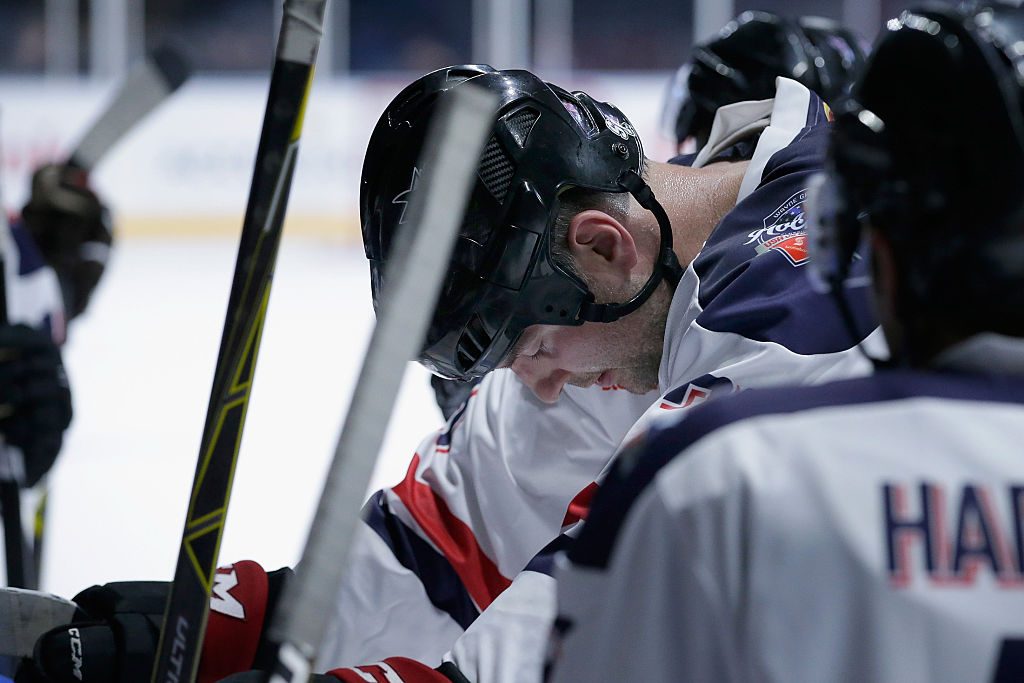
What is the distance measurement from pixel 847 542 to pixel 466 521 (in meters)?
1.10

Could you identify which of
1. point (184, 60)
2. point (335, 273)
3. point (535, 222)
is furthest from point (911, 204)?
point (335, 273)

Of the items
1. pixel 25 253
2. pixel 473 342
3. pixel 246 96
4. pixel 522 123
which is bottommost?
pixel 246 96

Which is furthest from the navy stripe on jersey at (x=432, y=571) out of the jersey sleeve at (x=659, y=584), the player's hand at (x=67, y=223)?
the player's hand at (x=67, y=223)

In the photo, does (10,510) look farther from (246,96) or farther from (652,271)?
(246,96)

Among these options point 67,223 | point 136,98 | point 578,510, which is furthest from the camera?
point 67,223

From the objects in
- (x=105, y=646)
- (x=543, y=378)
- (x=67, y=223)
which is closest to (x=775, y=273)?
(x=543, y=378)

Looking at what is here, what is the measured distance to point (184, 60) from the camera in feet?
6.98

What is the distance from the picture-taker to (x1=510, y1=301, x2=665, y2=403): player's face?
1513 mm

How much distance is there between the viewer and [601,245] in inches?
57.7

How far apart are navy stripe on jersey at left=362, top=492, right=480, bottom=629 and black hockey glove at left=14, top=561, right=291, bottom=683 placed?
259 mm

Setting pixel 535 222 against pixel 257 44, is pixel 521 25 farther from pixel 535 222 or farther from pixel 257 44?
pixel 535 222

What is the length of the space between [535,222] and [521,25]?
6917mm

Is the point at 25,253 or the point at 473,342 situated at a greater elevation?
the point at 473,342

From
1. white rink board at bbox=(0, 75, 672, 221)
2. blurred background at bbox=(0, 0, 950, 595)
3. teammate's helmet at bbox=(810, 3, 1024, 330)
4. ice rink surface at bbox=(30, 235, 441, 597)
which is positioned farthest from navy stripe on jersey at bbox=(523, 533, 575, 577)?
white rink board at bbox=(0, 75, 672, 221)
